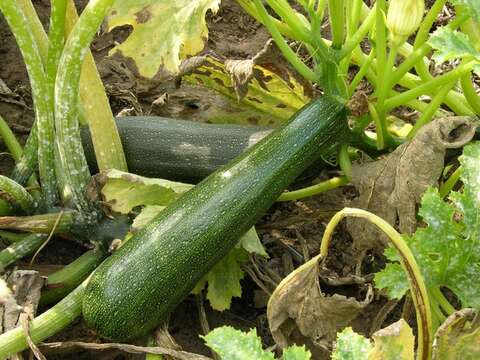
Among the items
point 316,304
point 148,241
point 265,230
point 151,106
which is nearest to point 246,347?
point 316,304

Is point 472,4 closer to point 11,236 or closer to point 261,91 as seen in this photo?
point 261,91

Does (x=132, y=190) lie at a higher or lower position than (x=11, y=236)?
higher

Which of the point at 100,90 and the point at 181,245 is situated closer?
the point at 181,245

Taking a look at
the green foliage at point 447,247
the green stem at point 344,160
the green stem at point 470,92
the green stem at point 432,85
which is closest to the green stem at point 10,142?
the green stem at point 344,160

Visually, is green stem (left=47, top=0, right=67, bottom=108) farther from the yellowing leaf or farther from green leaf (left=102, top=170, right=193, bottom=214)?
the yellowing leaf

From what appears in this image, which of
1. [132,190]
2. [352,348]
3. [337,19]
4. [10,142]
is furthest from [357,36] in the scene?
[10,142]

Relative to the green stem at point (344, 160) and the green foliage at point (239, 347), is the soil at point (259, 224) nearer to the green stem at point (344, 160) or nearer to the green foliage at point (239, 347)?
the green stem at point (344, 160)

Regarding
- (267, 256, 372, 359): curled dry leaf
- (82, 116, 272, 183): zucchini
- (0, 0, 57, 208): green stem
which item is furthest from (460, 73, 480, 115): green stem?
(0, 0, 57, 208): green stem
